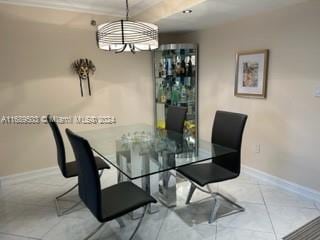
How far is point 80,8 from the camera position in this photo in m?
3.46

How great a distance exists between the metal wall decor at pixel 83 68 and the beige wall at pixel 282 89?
6.05ft

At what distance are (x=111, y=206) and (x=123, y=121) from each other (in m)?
2.35

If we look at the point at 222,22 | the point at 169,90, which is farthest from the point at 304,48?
the point at 169,90

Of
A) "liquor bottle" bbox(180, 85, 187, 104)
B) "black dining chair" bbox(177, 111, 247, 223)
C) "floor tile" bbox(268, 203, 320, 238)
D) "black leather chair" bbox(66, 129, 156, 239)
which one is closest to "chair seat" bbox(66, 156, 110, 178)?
"black leather chair" bbox(66, 129, 156, 239)

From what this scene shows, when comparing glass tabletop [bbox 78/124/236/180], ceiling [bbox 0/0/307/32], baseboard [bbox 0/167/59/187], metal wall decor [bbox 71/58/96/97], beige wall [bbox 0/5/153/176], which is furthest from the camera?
metal wall decor [bbox 71/58/96/97]

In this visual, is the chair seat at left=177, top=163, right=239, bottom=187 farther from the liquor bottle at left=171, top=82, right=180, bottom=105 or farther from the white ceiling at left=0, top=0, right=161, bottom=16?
the white ceiling at left=0, top=0, right=161, bottom=16

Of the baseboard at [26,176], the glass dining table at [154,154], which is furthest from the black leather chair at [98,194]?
the baseboard at [26,176]

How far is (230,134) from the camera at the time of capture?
2.51 meters

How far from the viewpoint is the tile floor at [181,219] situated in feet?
7.15

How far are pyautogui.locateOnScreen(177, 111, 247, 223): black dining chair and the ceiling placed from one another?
116cm

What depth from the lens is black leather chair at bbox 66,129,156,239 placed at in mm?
1638

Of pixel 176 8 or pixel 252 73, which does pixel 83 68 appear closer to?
pixel 176 8

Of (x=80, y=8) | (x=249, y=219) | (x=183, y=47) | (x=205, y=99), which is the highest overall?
(x=80, y=8)

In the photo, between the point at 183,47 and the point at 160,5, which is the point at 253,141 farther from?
the point at 160,5
